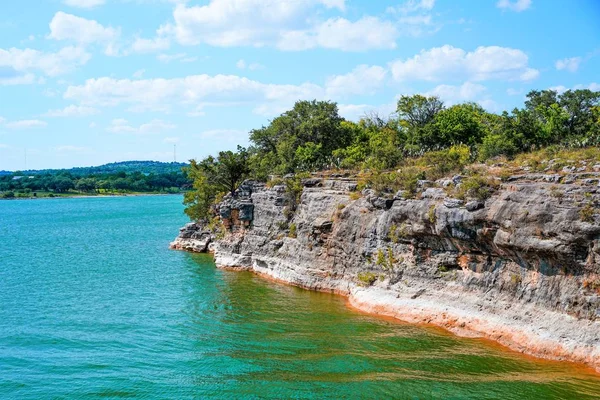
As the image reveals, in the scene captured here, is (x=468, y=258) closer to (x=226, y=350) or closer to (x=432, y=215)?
(x=432, y=215)

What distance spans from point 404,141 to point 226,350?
37000 mm

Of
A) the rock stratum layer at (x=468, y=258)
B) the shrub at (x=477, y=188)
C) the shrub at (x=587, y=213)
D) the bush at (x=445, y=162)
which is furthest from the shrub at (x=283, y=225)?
the shrub at (x=587, y=213)

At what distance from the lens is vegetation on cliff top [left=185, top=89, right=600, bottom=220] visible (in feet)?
143

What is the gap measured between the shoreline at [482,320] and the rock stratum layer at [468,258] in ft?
0.18

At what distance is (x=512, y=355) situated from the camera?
26.7 meters

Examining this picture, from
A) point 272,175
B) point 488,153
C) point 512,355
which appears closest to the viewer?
point 512,355

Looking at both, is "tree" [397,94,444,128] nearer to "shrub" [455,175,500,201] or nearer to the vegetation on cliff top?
the vegetation on cliff top

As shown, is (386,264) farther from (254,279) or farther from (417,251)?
(254,279)

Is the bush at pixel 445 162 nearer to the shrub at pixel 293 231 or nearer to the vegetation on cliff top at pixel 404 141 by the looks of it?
the vegetation on cliff top at pixel 404 141

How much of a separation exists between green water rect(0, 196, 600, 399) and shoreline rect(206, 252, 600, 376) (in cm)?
72

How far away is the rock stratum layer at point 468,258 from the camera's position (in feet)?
86.5

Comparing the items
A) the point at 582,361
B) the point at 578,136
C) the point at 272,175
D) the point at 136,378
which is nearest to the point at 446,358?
the point at 582,361

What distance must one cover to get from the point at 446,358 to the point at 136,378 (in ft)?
49.0

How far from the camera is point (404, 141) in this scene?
59.3 m
